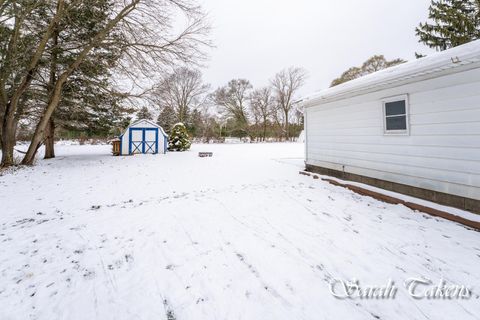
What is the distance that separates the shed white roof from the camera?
319cm

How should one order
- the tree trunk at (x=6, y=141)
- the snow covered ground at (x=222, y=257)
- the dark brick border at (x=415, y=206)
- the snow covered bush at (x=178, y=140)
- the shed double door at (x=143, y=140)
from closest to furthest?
1. the snow covered ground at (x=222, y=257)
2. the dark brick border at (x=415, y=206)
3. the tree trunk at (x=6, y=141)
4. the shed double door at (x=143, y=140)
5. the snow covered bush at (x=178, y=140)

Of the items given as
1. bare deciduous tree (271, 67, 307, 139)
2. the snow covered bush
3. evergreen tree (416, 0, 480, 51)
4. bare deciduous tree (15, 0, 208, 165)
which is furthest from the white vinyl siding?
bare deciduous tree (271, 67, 307, 139)

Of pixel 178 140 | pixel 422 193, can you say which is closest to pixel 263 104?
pixel 178 140

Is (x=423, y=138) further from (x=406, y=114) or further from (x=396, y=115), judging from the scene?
(x=396, y=115)

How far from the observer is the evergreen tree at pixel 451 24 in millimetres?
12789

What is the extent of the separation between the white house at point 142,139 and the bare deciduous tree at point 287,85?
82.9ft

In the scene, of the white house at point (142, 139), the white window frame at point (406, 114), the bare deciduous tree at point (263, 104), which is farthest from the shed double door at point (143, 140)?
the bare deciduous tree at point (263, 104)

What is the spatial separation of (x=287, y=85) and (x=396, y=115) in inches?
1316

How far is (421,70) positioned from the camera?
368 cm

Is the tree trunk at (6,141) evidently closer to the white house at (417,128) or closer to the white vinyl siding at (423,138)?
the white house at (417,128)

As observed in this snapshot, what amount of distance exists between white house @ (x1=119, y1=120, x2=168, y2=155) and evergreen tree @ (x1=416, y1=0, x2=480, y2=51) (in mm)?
20374

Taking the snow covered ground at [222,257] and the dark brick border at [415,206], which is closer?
the snow covered ground at [222,257]

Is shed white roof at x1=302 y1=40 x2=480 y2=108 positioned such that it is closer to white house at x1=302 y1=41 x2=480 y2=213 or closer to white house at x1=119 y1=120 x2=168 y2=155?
white house at x1=302 y1=41 x2=480 y2=213

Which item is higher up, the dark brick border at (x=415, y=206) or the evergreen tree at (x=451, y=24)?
the evergreen tree at (x=451, y=24)
